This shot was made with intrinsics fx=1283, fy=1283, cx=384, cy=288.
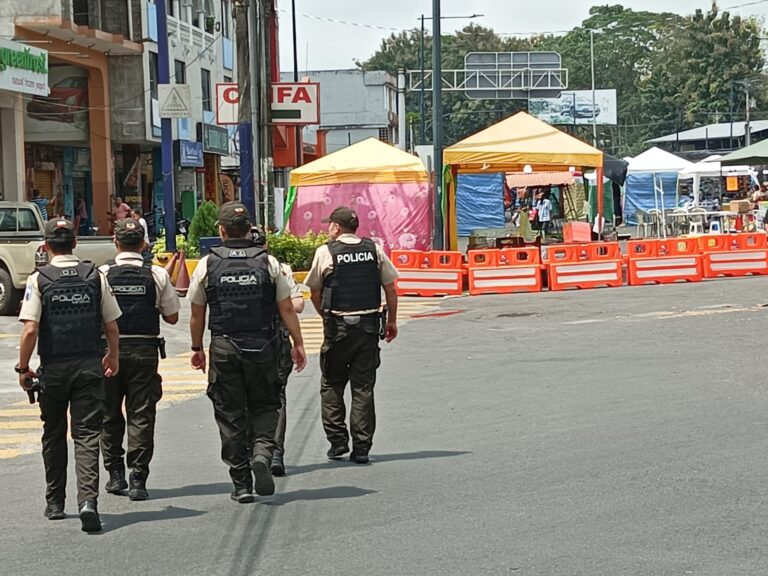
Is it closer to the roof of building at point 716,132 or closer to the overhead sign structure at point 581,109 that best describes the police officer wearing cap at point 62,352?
the roof of building at point 716,132

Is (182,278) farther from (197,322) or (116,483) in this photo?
(197,322)

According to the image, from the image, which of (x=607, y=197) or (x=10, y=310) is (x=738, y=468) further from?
Result: (x=607, y=197)

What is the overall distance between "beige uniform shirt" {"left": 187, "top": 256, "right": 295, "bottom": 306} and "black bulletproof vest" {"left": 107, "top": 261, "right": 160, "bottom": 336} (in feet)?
1.37

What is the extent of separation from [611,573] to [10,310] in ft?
53.6

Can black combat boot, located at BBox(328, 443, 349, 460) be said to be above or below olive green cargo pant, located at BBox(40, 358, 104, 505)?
below

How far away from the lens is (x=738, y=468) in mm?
8203

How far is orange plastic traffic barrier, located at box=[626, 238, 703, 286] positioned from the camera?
77.3 feet

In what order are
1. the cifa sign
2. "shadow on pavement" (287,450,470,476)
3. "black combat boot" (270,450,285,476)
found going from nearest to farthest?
"black combat boot" (270,450,285,476) < "shadow on pavement" (287,450,470,476) < the cifa sign

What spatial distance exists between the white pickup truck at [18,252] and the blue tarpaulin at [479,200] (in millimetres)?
31867

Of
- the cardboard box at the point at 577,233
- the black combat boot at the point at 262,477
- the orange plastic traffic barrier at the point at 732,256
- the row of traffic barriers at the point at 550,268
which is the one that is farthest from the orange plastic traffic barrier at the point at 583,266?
the black combat boot at the point at 262,477

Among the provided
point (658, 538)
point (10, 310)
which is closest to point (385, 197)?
point (10, 310)

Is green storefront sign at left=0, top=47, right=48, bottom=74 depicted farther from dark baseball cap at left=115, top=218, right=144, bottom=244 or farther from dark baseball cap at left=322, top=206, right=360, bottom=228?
dark baseball cap at left=115, top=218, right=144, bottom=244

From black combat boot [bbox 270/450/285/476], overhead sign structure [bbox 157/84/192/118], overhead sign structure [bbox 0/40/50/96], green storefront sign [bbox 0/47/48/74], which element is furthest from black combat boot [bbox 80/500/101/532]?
green storefront sign [bbox 0/47/48/74]

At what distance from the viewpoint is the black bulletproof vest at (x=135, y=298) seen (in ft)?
26.9
